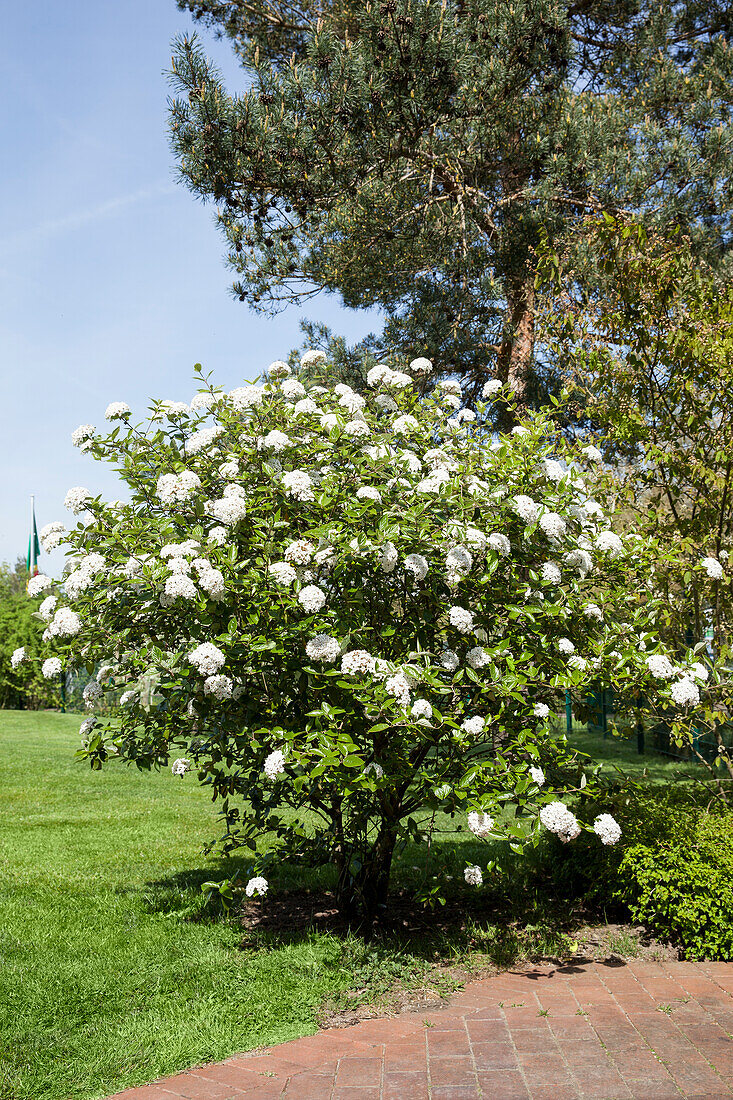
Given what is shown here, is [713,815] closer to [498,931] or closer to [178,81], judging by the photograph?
[498,931]

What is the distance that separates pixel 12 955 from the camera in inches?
161

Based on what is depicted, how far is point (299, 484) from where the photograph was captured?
3.89m

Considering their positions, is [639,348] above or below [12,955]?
above

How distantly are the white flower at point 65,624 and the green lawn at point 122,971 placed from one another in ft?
5.12

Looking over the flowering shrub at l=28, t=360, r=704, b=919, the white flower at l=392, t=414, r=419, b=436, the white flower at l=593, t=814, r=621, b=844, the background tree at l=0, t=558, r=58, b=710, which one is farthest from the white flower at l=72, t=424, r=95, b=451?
the background tree at l=0, t=558, r=58, b=710

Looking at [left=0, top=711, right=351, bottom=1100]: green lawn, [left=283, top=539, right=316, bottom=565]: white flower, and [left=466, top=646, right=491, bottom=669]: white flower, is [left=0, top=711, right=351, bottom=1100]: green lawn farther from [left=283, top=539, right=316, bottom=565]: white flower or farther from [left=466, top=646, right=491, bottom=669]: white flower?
[left=283, top=539, right=316, bottom=565]: white flower

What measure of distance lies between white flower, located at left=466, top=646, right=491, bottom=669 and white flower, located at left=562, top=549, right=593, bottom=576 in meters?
0.74

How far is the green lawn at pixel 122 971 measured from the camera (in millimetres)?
3236

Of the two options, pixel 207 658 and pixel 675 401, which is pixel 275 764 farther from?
pixel 675 401

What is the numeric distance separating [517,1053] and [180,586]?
7.51 feet

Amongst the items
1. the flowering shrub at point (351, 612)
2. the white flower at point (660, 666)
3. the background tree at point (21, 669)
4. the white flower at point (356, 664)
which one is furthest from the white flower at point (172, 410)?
the background tree at point (21, 669)

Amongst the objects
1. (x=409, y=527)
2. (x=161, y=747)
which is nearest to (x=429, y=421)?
(x=409, y=527)

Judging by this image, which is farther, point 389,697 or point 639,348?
point 639,348

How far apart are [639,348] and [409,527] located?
8.81 ft
